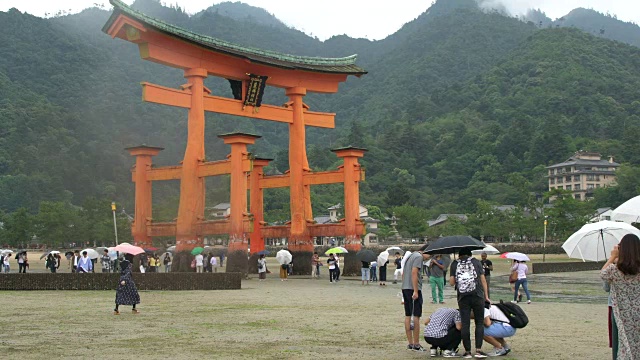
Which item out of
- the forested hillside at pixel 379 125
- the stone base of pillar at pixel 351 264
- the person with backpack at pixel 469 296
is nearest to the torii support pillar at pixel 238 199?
the stone base of pillar at pixel 351 264

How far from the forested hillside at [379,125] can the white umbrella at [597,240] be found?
211 feet

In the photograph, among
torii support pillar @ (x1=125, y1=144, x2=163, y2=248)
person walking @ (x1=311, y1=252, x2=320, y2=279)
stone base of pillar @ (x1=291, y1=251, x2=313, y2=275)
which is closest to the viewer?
torii support pillar @ (x1=125, y1=144, x2=163, y2=248)

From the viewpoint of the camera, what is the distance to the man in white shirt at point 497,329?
10.9m

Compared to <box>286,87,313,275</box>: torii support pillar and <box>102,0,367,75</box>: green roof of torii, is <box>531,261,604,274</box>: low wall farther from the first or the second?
<box>102,0,367,75</box>: green roof of torii

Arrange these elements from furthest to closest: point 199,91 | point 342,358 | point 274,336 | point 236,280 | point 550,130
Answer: point 550,130 → point 199,91 → point 236,280 → point 274,336 → point 342,358

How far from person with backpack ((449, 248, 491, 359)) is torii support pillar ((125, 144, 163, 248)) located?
87.0 feet

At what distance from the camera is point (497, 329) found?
35.9 ft

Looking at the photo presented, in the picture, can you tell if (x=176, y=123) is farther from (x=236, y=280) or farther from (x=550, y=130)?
(x=236, y=280)

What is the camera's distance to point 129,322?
50.4 ft

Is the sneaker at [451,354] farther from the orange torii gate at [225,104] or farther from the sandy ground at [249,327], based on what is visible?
the orange torii gate at [225,104]

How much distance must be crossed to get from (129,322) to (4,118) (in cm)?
10911

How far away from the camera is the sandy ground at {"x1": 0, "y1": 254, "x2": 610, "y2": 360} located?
1123 centimetres

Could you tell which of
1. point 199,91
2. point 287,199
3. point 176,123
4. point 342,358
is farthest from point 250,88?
point 176,123

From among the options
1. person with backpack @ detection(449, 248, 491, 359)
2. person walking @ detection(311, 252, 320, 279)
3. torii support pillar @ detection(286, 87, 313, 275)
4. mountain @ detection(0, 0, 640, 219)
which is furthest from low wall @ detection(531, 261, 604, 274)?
mountain @ detection(0, 0, 640, 219)
